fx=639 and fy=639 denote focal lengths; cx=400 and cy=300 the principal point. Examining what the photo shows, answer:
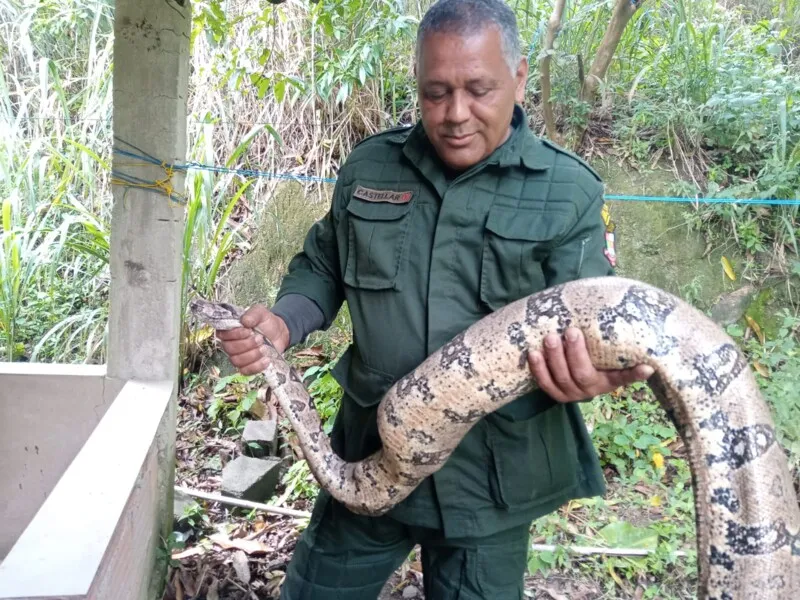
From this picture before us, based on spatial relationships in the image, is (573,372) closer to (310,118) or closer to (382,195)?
(382,195)

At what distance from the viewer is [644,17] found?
6.93 m

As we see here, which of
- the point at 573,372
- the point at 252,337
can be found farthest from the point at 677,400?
the point at 252,337

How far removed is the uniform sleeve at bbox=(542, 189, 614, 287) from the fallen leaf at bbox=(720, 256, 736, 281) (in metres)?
3.98

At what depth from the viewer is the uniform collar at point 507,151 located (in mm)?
2285

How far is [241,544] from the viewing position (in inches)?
154

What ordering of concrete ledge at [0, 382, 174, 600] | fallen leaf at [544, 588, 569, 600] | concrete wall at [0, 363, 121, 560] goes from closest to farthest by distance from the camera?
concrete ledge at [0, 382, 174, 600]
concrete wall at [0, 363, 121, 560]
fallen leaf at [544, 588, 569, 600]

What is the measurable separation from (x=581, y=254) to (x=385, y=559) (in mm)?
1436

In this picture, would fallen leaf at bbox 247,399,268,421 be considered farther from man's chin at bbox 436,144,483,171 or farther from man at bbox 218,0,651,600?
man's chin at bbox 436,144,483,171

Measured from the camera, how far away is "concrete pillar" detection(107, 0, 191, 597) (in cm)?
286

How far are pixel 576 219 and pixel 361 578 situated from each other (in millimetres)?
1633

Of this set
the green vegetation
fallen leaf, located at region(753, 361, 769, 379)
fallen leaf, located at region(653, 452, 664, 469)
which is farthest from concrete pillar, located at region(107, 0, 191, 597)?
fallen leaf, located at region(753, 361, 769, 379)

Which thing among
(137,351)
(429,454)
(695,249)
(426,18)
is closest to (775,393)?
(695,249)

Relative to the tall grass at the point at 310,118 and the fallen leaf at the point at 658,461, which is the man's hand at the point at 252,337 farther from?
the fallen leaf at the point at 658,461

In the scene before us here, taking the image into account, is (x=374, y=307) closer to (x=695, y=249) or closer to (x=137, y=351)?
(x=137, y=351)
